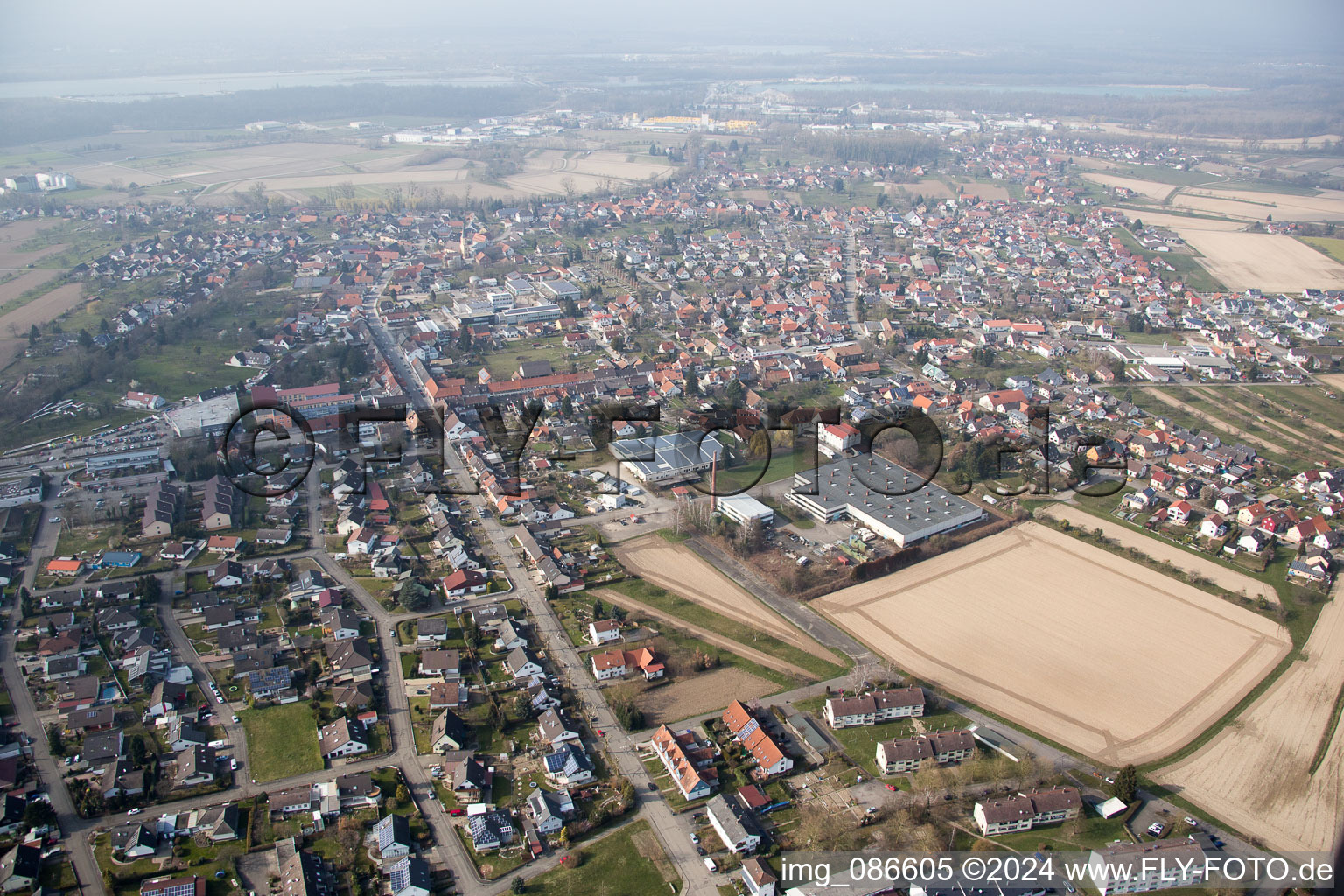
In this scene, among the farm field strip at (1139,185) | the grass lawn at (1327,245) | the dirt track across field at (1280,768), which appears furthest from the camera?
the farm field strip at (1139,185)

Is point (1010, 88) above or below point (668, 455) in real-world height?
above

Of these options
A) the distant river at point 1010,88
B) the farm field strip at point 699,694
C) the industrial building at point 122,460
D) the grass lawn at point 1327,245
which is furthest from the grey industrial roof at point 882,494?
the distant river at point 1010,88

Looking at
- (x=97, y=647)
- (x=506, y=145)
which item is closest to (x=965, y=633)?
(x=97, y=647)

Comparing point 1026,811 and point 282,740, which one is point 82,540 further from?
point 1026,811

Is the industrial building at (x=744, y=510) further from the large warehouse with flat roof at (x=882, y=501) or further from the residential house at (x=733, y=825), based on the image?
the residential house at (x=733, y=825)

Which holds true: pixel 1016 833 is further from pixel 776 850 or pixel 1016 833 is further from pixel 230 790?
pixel 230 790

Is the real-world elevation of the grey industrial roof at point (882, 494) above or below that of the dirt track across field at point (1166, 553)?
above

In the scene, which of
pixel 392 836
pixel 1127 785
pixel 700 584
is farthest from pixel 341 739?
pixel 1127 785

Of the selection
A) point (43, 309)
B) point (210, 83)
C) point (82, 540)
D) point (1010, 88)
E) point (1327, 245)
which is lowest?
point (82, 540)
